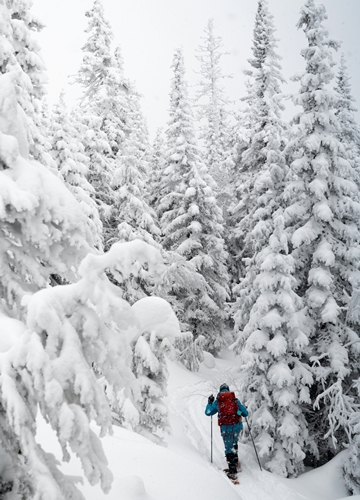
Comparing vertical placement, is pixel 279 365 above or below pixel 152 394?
below

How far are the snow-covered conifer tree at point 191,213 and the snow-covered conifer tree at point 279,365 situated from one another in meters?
8.34

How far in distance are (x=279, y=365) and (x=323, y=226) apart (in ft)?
17.6

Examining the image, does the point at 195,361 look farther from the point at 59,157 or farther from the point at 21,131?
the point at 21,131

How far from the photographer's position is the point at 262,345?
43.5ft

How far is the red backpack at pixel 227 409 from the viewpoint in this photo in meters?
10.0

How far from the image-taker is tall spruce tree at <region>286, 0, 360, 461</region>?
43.4 feet

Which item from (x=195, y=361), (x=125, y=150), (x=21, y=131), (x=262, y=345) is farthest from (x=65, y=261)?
(x=195, y=361)

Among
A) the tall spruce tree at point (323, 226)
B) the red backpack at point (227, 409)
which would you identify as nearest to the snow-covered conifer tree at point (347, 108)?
the tall spruce tree at point (323, 226)

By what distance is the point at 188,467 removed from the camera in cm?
569

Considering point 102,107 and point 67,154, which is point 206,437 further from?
point 102,107

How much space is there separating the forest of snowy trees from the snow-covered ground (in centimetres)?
81

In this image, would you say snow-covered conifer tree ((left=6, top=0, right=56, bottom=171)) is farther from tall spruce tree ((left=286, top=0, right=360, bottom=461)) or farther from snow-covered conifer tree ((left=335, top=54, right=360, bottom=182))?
snow-covered conifer tree ((left=335, top=54, right=360, bottom=182))

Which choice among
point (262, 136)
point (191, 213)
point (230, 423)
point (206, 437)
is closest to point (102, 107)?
point (191, 213)

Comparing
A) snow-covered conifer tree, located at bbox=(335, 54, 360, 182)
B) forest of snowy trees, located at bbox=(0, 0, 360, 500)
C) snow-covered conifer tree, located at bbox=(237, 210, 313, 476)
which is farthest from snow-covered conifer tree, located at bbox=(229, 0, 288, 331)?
snow-covered conifer tree, located at bbox=(335, 54, 360, 182)
